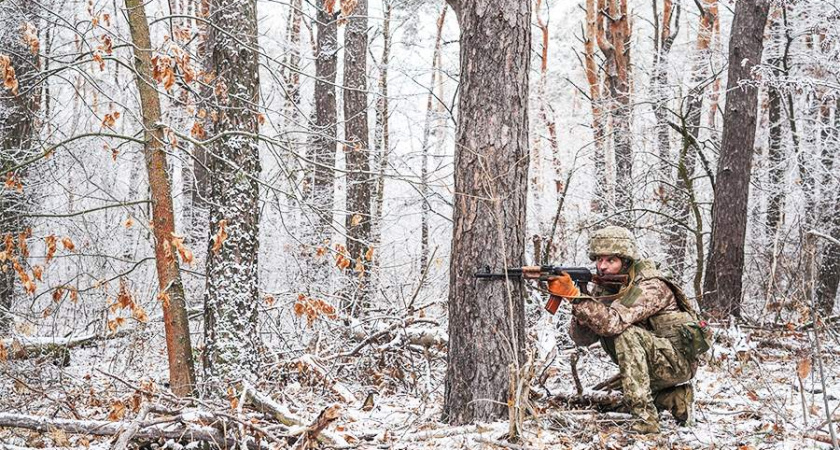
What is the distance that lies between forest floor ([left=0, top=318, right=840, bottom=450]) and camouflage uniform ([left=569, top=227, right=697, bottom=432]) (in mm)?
196

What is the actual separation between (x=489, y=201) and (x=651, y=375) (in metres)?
1.58

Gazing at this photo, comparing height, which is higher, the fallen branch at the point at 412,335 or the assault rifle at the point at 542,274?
the assault rifle at the point at 542,274

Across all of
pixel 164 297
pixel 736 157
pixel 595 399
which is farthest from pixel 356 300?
pixel 736 157

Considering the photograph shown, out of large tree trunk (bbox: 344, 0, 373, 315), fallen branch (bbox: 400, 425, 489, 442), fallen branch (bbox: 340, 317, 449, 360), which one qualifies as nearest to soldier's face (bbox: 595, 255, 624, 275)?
fallen branch (bbox: 400, 425, 489, 442)

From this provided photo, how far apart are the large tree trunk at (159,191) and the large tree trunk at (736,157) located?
5953 millimetres

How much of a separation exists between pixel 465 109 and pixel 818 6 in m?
8.24

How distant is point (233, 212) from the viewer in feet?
17.9

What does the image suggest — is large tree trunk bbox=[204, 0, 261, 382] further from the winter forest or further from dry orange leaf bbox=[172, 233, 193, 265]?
dry orange leaf bbox=[172, 233, 193, 265]

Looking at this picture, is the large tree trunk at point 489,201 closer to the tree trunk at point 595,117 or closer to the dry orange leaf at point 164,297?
the dry orange leaf at point 164,297

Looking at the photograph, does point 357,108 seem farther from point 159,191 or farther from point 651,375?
point 651,375

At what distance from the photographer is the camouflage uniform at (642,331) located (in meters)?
4.13

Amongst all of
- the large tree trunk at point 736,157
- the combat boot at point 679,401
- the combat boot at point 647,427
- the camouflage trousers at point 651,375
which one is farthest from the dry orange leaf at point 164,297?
the large tree trunk at point 736,157

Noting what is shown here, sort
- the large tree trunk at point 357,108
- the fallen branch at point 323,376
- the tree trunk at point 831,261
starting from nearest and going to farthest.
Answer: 1. the fallen branch at point 323,376
2. the tree trunk at point 831,261
3. the large tree trunk at point 357,108

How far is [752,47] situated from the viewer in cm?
821
